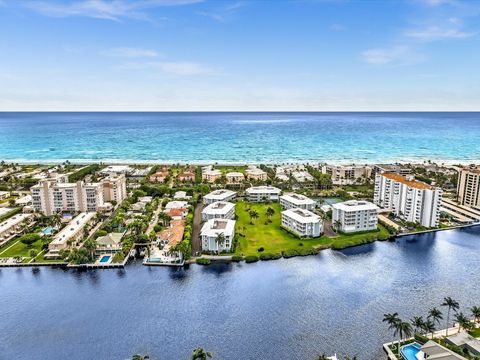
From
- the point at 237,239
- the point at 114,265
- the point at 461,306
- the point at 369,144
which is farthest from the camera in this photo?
the point at 369,144

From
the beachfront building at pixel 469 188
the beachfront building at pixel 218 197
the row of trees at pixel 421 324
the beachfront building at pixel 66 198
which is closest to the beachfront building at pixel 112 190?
the beachfront building at pixel 66 198

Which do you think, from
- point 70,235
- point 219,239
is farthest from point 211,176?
point 219,239

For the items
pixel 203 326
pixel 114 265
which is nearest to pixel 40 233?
pixel 114 265

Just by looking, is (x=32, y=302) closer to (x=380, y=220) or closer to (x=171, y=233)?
(x=171, y=233)

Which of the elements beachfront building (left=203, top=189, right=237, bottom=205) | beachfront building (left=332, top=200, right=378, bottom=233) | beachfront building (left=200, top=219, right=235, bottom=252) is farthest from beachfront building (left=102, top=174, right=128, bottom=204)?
beachfront building (left=332, top=200, right=378, bottom=233)

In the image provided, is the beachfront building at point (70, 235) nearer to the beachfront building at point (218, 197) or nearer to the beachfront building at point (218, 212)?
the beachfront building at point (218, 212)
